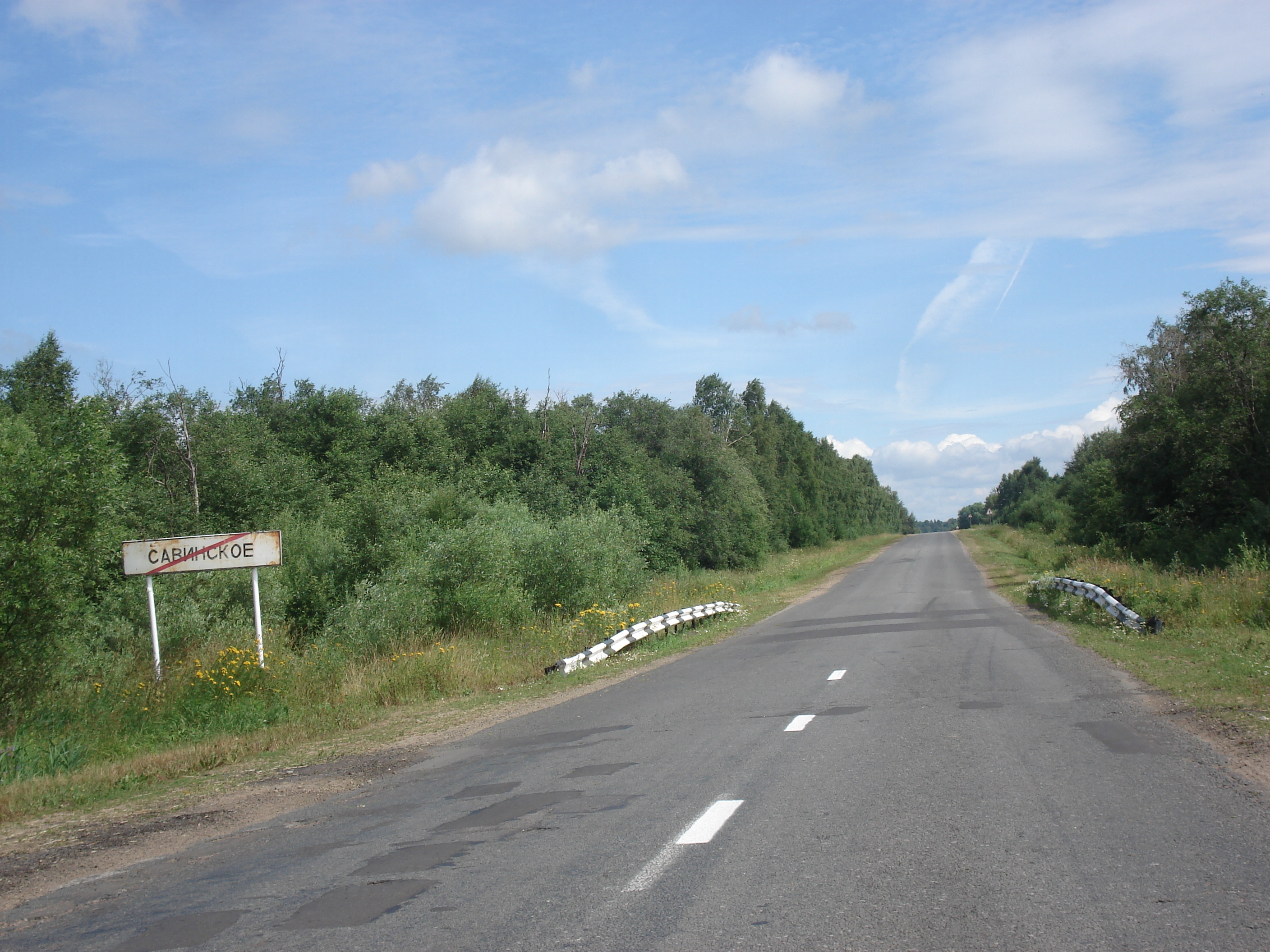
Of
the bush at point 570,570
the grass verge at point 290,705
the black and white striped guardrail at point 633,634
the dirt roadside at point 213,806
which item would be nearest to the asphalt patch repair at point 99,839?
the dirt roadside at point 213,806

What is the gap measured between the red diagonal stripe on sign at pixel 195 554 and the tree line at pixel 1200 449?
88.7 feet

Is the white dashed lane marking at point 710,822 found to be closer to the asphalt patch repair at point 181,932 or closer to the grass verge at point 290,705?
the asphalt patch repair at point 181,932

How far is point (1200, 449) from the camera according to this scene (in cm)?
3397

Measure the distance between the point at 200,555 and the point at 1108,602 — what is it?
17.9 metres

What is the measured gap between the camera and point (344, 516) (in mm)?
33688

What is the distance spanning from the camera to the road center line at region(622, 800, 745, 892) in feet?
16.1

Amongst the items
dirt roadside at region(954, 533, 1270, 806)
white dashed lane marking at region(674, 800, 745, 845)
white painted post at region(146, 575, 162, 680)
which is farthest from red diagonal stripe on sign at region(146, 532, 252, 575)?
dirt roadside at region(954, 533, 1270, 806)

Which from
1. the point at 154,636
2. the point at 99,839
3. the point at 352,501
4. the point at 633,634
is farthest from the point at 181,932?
the point at 352,501

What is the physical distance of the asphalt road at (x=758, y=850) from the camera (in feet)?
14.0

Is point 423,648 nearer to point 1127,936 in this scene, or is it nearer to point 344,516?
point 1127,936

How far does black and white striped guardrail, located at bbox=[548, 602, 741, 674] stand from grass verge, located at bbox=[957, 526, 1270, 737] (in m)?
8.48

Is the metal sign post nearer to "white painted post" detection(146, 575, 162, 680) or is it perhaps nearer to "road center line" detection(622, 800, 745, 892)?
"white painted post" detection(146, 575, 162, 680)

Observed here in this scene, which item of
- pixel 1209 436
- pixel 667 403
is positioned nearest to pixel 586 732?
pixel 1209 436

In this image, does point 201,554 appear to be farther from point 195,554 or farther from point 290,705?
point 290,705
